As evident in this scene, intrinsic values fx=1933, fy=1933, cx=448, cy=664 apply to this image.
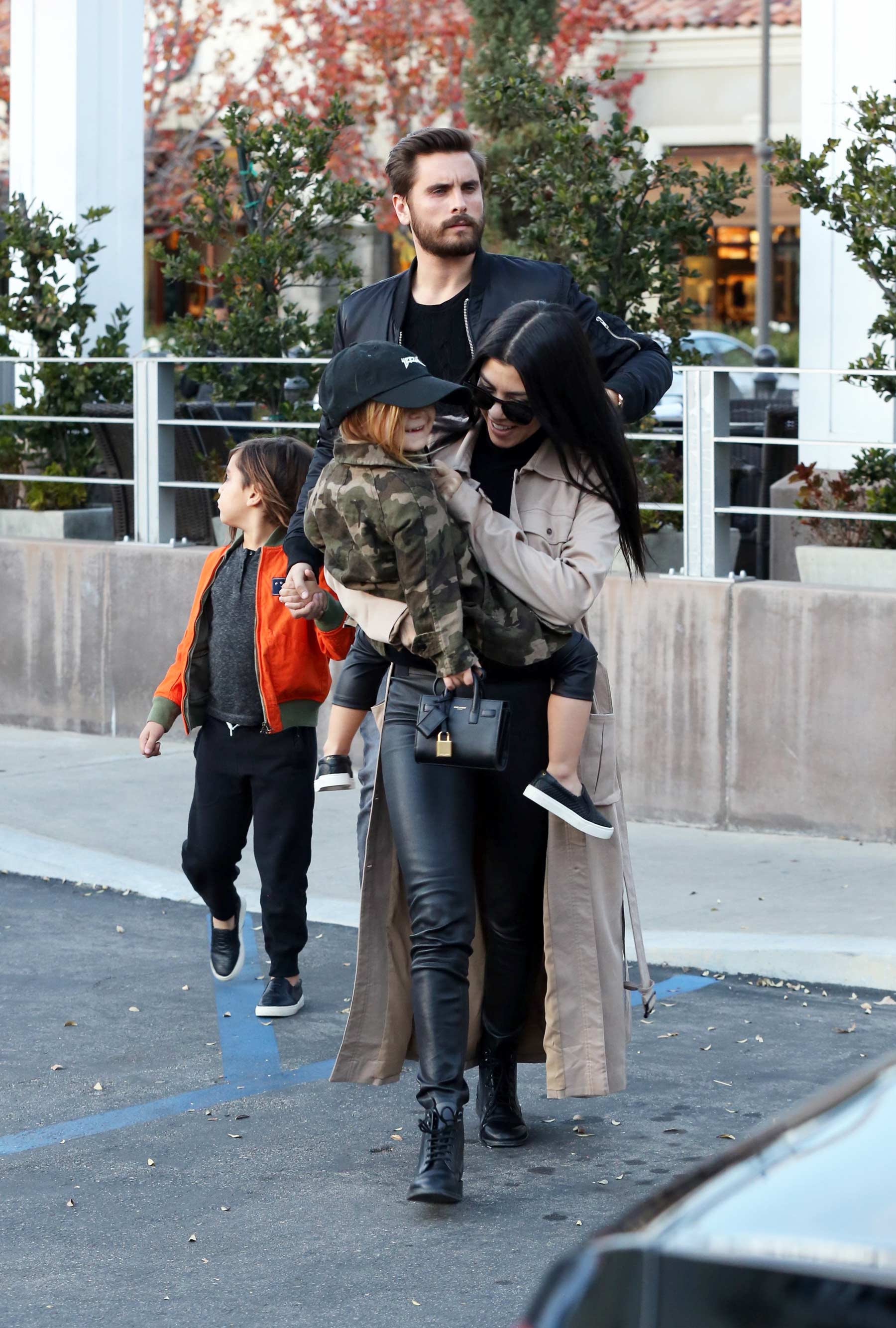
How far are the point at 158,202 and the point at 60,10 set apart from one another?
18.0m

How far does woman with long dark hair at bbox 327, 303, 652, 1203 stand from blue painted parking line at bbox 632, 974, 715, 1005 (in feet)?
4.72

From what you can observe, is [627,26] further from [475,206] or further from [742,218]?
[475,206]

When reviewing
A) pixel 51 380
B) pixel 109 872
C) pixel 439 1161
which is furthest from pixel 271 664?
pixel 51 380

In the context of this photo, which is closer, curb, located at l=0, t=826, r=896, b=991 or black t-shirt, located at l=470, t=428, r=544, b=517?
black t-shirt, located at l=470, t=428, r=544, b=517

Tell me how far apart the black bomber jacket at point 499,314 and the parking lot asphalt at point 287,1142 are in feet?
4.51

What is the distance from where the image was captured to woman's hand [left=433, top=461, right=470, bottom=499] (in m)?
3.95

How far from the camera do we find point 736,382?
23.1m

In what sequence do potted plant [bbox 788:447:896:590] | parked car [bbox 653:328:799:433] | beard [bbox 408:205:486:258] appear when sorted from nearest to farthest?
beard [bbox 408:205:486:258] < potted plant [bbox 788:447:896:590] < parked car [bbox 653:328:799:433]

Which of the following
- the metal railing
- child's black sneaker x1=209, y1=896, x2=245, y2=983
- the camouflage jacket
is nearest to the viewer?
the camouflage jacket

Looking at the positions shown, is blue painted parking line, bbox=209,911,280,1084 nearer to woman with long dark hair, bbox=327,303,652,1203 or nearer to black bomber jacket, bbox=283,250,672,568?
woman with long dark hair, bbox=327,303,652,1203

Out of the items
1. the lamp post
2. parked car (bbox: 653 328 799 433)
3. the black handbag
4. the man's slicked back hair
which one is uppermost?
the lamp post

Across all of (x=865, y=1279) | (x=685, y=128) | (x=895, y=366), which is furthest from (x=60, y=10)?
(x=685, y=128)

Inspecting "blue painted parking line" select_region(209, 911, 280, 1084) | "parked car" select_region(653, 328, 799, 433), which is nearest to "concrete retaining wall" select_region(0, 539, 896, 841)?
"blue painted parking line" select_region(209, 911, 280, 1084)

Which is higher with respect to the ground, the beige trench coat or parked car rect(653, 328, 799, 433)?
parked car rect(653, 328, 799, 433)
